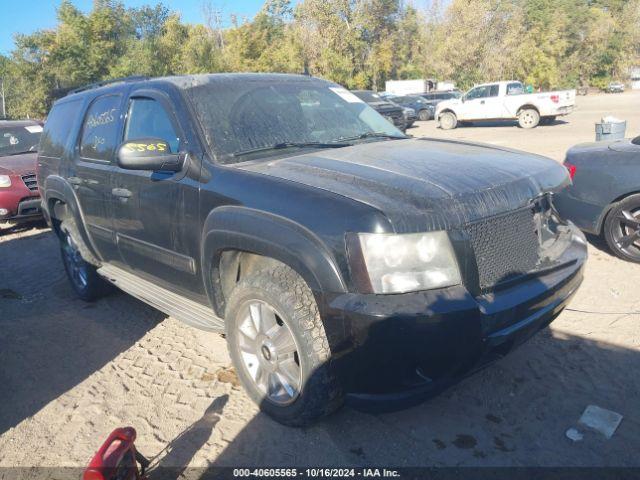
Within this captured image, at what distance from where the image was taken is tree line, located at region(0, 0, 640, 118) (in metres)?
32.8

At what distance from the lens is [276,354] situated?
2957 mm

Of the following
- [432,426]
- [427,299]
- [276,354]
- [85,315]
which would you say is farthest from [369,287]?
[85,315]

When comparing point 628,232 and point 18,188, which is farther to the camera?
point 18,188

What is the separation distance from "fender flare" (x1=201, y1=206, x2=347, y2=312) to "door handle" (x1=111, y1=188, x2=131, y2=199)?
100cm

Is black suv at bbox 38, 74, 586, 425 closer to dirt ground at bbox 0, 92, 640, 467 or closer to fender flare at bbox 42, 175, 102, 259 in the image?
dirt ground at bbox 0, 92, 640, 467

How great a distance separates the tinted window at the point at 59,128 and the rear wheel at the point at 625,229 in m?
5.09

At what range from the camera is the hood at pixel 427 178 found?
8.30ft

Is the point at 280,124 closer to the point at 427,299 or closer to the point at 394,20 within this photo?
the point at 427,299

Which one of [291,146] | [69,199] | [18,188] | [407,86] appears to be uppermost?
[291,146]

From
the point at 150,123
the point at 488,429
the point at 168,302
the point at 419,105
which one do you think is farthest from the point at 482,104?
the point at 488,429

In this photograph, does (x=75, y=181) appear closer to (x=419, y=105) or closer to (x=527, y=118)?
(x=527, y=118)

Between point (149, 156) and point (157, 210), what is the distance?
0.44m

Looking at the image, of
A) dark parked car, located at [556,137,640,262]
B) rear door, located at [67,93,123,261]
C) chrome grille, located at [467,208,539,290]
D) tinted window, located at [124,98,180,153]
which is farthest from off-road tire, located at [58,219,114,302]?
dark parked car, located at [556,137,640,262]

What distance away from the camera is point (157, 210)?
3574mm
